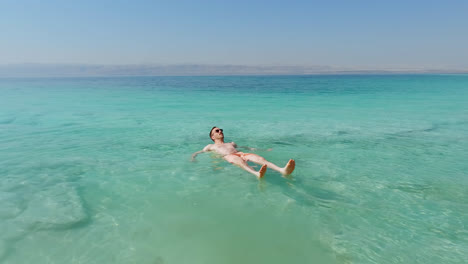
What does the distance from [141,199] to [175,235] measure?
156 cm

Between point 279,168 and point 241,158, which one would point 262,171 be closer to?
point 279,168

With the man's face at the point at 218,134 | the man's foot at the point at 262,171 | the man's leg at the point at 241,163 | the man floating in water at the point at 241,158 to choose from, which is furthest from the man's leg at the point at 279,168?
the man's face at the point at 218,134

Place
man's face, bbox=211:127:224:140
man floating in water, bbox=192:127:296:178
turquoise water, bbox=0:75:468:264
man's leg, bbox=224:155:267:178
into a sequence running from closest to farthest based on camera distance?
turquoise water, bbox=0:75:468:264 → man floating in water, bbox=192:127:296:178 → man's leg, bbox=224:155:267:178 → man's face, bbox=211:127:224:140

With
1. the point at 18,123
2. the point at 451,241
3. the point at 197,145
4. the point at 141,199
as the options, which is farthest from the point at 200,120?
the point at 451,241

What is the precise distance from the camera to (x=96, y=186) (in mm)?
6418

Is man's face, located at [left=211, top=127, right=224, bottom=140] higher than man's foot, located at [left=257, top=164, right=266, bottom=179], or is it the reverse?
man's face, located at [left=211, top=127, right=224, bottom=140]

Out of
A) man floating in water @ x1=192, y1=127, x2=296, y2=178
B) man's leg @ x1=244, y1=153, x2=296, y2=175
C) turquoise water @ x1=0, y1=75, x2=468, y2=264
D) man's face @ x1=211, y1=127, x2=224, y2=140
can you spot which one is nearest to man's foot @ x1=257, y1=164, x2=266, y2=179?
man floating in water @ x1=192, y1=127, x2=296, y2=178

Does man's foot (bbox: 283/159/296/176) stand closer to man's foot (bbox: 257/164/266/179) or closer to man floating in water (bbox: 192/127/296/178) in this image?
man floating in water (bbox: 192/127/296/178)

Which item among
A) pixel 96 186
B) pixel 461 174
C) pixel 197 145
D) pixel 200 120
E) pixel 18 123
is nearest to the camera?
pixel 96 186

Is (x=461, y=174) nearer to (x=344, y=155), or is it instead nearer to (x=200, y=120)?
(x=344, y=155)

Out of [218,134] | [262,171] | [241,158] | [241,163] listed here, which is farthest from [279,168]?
[218,134]

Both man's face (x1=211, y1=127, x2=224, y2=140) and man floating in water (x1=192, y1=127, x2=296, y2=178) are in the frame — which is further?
man's face (x1=211, y1=127, x2=224, y2=140)

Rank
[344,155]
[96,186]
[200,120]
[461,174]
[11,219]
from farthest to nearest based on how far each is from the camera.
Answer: [200,120], [344,155], [461,174], [96,186], [11,219]

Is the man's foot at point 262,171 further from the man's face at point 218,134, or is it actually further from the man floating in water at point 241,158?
the man's face at point 218,134
